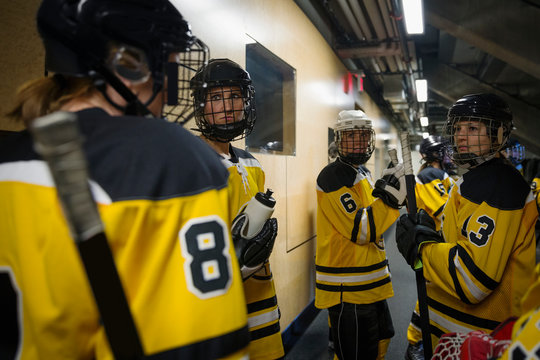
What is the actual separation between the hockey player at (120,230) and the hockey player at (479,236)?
1102mm

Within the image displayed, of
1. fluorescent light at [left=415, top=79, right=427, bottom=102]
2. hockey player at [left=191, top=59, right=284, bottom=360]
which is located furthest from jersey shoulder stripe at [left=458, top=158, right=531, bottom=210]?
fluorescent light at [left=415, top=79, right=427, bottom=102]

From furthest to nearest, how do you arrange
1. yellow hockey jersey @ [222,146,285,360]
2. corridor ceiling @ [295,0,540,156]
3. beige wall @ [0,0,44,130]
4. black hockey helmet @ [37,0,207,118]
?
corridor ceiling @ [295,0,540,156] → yellow hockey jersey @ [222,146,285,360] → beige wall @ [0,0,44,130] → black hockey helmet @ [37,0,207,118]

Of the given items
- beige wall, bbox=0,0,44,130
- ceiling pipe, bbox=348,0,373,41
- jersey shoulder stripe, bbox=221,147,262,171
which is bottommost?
jersey shoulder stripe, bbox=221,147,262,171

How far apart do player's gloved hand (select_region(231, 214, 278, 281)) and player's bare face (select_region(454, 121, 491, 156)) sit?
0.97 meters

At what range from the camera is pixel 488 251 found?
1262 millimetres

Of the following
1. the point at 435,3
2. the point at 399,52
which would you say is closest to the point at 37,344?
the point at 399,52

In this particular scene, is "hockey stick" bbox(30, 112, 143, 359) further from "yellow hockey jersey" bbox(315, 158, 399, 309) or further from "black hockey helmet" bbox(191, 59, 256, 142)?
"yellow hockey jersey" bbox(315, 158, 399, 309)

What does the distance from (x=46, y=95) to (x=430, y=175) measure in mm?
3201

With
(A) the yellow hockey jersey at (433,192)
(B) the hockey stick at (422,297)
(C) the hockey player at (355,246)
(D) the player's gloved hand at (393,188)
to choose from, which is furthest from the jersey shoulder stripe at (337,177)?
(A) the yellow hockey jersey at (433,192)

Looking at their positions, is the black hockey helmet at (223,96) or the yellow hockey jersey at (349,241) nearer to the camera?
the black hockey helmet at (223,96)

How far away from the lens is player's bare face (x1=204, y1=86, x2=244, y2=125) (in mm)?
1354

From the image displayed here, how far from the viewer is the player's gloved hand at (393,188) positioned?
1.91 meters

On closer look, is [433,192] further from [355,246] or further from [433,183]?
[355,246]

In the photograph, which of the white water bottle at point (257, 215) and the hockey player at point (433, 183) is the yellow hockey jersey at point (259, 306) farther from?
the hockey player at point (433, 183)
